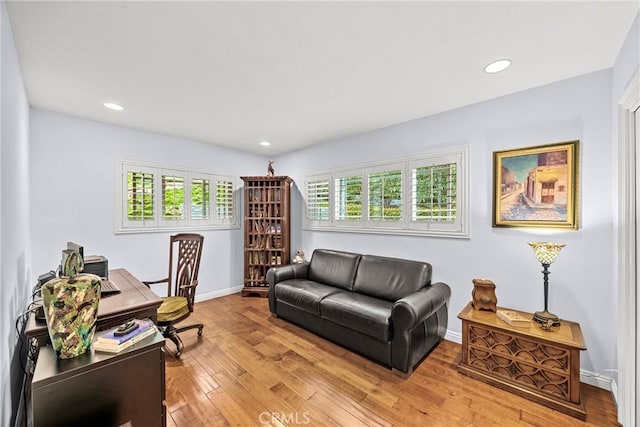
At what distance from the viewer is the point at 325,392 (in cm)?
201

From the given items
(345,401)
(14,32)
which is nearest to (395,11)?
(14,32)

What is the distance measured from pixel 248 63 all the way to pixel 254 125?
1403mm

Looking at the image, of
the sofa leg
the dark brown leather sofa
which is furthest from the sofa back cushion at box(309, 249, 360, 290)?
the sofa leg

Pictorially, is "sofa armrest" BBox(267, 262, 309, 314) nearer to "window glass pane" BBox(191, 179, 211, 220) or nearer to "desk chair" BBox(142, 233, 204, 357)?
"desk chair" BBox(142, 233, 204, 357)

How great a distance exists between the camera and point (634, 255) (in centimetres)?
164

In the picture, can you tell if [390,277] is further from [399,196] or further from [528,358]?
[528,358]

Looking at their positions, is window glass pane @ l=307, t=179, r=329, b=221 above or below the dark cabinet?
above

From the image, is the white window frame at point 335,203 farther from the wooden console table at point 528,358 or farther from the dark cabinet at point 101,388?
the dark cabinet at point 101,388

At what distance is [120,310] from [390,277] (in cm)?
247

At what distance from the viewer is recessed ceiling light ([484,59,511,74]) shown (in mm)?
1904

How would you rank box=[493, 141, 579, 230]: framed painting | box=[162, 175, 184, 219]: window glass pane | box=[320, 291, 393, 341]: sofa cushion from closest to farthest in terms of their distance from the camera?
box=[493, 141, 579, 230]: framed painting, box=[320, 291, 393, 341]: sofa cushion, box=[162, 175, 184, 219]: window glass pane

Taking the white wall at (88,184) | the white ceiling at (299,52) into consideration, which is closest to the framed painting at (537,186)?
the white ceiling at (299,52)

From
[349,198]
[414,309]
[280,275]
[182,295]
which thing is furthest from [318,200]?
[414,309]

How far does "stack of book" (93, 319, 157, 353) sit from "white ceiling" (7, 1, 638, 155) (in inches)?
68.5
